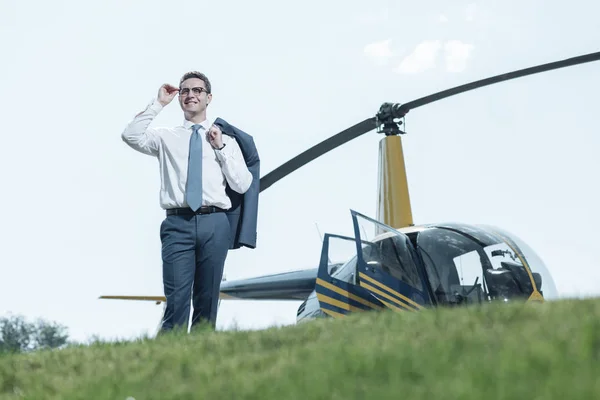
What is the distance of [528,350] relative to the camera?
2693 millimetres

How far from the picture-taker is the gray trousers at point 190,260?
5555 millimetres

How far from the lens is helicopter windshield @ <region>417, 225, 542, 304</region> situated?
7.08m

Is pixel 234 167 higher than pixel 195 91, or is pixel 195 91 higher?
pixel 195 91

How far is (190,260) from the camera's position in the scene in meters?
5.59

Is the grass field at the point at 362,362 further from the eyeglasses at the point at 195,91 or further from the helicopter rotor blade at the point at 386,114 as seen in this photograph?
the helicopter rotor blade at the point at 386,114

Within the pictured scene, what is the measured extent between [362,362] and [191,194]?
2867 millimetres

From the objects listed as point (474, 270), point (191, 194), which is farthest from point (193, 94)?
point (474, 270)

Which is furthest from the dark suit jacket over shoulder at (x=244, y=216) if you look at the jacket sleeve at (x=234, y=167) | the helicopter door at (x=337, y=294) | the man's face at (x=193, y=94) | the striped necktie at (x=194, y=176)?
the helicopter door at (x=337, y=294)

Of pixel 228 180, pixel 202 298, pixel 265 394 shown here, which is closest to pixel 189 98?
pixel 228 180

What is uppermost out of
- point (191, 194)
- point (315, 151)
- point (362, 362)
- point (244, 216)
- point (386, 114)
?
point (386, 114)

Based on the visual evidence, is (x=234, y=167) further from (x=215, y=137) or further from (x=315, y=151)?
(x=315, y=151)

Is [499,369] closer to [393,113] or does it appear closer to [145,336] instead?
[145,336]

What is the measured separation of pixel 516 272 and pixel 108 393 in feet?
15.8

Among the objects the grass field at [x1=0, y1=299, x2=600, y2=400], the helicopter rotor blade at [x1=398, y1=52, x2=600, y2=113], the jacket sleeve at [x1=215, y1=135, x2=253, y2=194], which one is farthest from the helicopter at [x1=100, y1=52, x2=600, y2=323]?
the grass field at [x1=0, y1=299, x2=600, y2=400]
